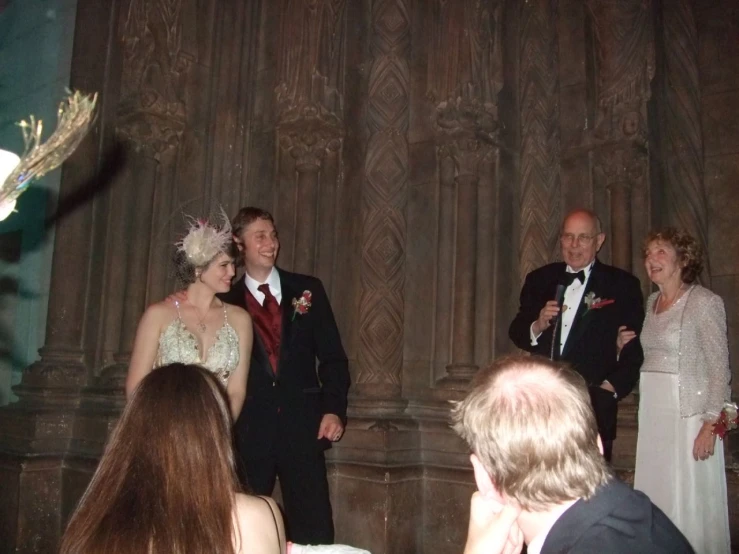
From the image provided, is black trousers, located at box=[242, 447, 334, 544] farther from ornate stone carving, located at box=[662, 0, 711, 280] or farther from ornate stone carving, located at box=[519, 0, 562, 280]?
ornate stone carving, located at box=[662, 0, 711, 280]

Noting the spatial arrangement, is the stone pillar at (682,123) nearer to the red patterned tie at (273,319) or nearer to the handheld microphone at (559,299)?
the handheld microphone at (559,299)

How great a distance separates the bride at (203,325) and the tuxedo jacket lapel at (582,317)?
1.52m

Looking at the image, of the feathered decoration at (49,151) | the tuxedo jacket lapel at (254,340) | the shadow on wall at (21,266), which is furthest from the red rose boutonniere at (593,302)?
the shadow on wall at (21,266)

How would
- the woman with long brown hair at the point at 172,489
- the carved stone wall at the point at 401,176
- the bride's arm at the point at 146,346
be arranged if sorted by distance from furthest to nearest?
the carved stone wall at the point at 401,176 → the bride's arm at the point at 146,346 → the woman with long brown hair at the point at 172,489

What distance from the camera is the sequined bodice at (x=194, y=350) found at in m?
2.96

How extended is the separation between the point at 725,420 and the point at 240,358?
85.3 inches

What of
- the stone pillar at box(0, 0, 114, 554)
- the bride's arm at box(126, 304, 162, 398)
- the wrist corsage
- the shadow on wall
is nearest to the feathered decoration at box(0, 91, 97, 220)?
the bride's arm at box(126, 304, 162, 398)

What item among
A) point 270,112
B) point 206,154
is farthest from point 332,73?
point 206,154

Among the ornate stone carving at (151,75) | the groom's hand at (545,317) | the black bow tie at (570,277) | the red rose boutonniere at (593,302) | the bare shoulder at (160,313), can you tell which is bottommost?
the bare shoulder at (160,313)

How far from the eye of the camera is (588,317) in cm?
329

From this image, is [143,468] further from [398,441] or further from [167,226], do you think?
[167,226]

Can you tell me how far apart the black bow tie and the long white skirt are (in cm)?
57

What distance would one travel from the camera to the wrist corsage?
9.86ft

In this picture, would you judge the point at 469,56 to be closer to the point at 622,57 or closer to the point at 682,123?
the point at 622,57
